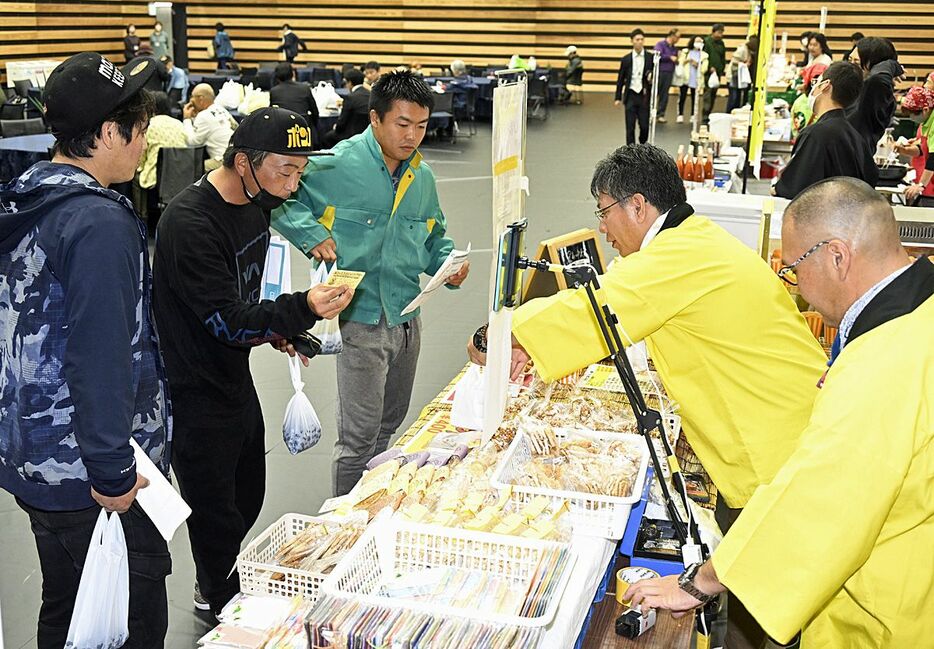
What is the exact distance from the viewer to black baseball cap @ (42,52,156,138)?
217cm

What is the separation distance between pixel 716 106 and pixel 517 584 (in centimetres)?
2056

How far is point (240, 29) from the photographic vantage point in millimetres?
25438

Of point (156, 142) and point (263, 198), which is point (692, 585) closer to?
point (263, 198)

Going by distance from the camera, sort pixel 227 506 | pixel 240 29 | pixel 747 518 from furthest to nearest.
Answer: pixel 240 29 → pixel 227 506 → pixel 747 518

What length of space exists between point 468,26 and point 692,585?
936 inches

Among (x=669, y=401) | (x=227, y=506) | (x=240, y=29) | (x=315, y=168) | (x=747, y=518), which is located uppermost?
(x=240, y=29)

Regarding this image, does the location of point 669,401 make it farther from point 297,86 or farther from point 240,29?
point 240,29

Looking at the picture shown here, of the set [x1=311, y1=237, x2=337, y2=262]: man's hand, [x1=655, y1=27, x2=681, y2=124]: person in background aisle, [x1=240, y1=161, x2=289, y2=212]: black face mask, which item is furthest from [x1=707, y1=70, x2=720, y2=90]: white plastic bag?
[x1=240, y1=161, x2=289, y2=212]: black face mask

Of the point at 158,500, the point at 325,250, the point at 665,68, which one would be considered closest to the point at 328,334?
the point at 325,250

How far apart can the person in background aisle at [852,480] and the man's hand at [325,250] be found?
1.88m

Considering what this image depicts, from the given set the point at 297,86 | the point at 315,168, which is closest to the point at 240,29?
the point at 297,86

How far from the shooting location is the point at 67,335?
2.18 metres

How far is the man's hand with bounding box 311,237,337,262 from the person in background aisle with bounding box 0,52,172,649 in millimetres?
1135

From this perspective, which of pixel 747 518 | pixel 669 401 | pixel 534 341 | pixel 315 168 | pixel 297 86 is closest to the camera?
pixel 747 518
